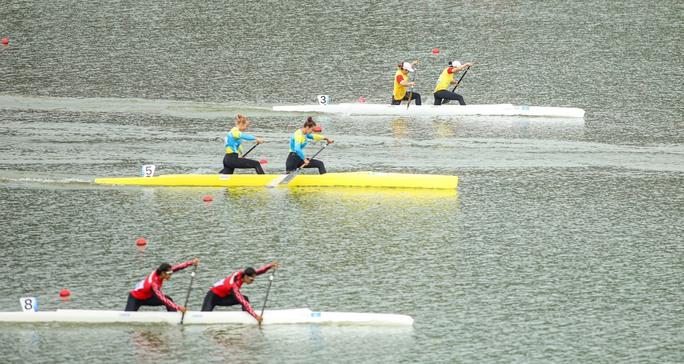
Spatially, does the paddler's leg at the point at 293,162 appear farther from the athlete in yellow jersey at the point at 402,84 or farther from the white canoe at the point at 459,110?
the white canoe at the point at 459,110

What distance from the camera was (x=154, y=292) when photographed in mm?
19547

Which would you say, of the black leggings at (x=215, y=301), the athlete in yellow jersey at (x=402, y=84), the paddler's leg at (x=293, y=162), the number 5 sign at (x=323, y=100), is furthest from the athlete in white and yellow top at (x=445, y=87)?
the black leggings at (x=215, y=301)

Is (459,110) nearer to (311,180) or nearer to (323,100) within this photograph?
(323,100)

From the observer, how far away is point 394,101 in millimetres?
35688

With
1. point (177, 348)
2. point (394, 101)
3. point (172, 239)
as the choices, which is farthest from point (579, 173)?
point (177, 348)

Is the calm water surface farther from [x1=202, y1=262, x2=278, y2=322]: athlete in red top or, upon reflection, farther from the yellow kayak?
Answer: [x1=202, y1=262, x2=278, y2=322]: athlete in red top

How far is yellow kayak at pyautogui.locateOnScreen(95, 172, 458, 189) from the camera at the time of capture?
28.2 meters

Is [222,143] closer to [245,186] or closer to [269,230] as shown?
[245,186]

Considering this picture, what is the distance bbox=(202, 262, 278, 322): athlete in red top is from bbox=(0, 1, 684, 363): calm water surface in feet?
1.41

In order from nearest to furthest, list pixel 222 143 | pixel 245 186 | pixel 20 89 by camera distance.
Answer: pixel 245 186 < pixel 222 143 < pixel 20 89

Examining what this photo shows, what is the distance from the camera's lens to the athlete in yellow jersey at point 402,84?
34.8 meters

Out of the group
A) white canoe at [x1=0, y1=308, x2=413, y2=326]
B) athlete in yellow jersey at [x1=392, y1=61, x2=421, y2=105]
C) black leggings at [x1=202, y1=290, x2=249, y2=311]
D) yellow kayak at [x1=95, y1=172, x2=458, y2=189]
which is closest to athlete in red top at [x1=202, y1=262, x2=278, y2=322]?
black leggings at [x1=202, y1=290, x2=249, y2=311]

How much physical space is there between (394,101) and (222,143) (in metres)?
5.60

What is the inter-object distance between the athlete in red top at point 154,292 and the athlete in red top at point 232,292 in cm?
46
